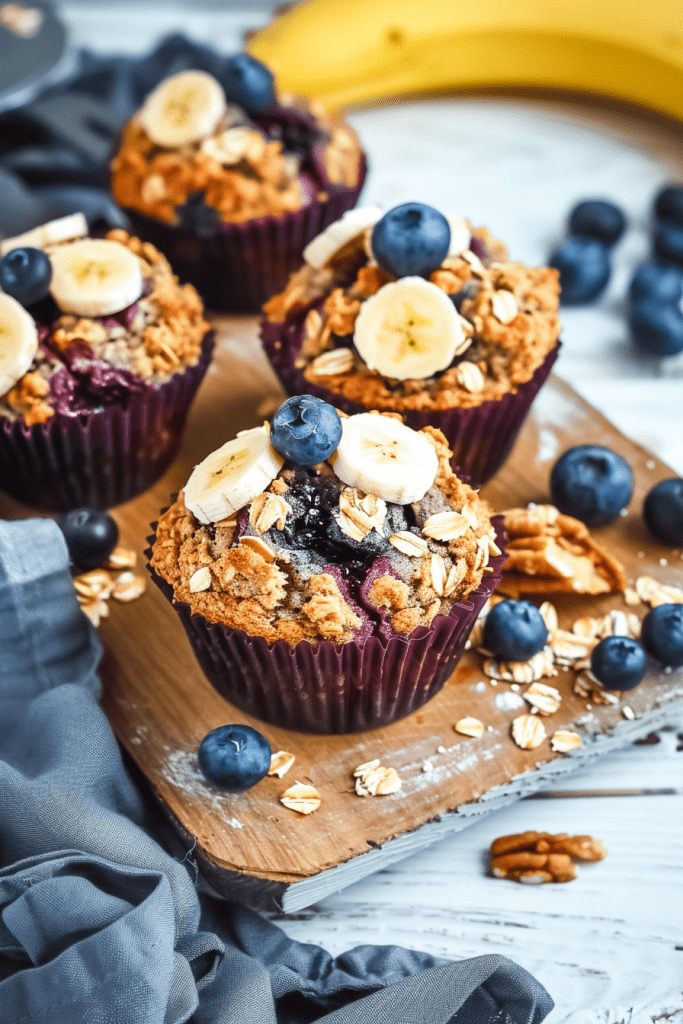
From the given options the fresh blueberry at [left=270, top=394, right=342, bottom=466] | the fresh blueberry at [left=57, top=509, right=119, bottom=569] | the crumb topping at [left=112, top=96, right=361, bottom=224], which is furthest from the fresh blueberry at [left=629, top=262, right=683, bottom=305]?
the fresh blueberry at [left=57, top=509, right=119, bottom=569]

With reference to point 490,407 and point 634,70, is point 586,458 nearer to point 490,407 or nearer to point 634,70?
point 490,407

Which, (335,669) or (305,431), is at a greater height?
(305,431)

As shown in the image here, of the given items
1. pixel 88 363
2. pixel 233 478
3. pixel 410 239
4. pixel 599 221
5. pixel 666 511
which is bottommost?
pixel 666 511

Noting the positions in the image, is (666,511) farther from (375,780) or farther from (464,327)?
(375,780)

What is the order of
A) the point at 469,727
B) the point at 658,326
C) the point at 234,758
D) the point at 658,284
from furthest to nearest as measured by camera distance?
the point at 658,284 → the point at 658,326 → the point at 469,727 → the point at 234,758

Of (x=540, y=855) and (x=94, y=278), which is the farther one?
(x=94, y=278)

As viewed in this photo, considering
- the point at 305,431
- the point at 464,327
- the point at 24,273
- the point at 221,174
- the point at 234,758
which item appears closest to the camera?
the point at 305,431

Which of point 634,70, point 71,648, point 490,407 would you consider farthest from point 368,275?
point 634,70

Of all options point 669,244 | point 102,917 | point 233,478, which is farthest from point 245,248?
point 102,917
